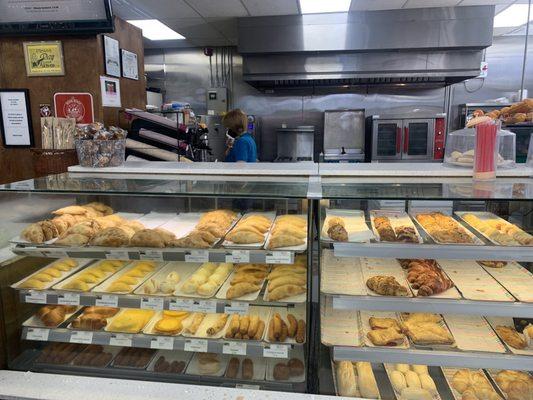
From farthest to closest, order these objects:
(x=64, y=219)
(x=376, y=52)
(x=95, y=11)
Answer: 1. (x=376, y=52)
2. (x=95, y=11)
3. (x=64, y=219)

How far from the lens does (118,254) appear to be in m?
1.63

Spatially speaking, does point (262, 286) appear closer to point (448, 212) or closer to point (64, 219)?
point (448, 212)

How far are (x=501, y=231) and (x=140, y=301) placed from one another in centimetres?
149

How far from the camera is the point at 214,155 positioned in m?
6.33

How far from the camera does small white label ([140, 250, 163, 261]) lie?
1.60 metres

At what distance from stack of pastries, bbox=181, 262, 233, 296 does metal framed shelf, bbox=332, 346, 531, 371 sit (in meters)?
0.56

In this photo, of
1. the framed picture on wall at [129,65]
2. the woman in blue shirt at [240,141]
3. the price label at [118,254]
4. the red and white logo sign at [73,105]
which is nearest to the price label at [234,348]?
the price label at [118,254]

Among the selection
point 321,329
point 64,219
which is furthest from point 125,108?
point 321,329

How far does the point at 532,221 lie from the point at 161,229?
149cm

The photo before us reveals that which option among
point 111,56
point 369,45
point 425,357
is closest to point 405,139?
point 369,45

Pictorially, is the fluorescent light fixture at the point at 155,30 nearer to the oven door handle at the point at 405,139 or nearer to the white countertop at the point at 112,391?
the oven door handle at the point at 405,139

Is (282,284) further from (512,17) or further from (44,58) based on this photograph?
(512,17)

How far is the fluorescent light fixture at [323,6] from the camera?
4.81m

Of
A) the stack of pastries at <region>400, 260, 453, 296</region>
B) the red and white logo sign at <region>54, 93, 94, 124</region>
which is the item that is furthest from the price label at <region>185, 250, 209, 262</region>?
the red and white logo sign at <region>54, 93, 94, 124</region>
